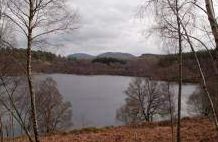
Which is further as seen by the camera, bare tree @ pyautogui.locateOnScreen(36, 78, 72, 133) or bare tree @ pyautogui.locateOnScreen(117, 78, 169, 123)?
bare tree @ pyautogui.locateOnScreen(117, 78, 169, 123)

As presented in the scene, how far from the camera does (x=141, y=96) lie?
67500mm

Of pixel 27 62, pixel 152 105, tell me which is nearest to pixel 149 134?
pixel 27 62

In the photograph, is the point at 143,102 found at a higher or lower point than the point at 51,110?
higher

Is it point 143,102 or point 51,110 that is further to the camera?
point 143,102

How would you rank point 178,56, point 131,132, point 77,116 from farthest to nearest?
1. point 77,116
2. point 131,132
3. point 178,56

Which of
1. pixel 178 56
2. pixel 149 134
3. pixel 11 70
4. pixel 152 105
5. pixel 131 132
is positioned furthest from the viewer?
pixel 152 105

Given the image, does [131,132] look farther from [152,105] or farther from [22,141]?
[152,105]

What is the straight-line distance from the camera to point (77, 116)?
79.2 m

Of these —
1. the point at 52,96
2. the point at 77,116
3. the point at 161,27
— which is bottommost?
the point at 77,116

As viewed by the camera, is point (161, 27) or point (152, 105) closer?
point (161, 27)

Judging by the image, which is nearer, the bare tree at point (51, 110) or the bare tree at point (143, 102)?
the bare tree at point (51, 110)

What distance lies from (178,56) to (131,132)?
15.3 metres

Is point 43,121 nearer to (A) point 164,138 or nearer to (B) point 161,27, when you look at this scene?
(A) point 164,138

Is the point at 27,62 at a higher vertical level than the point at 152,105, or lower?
higher
